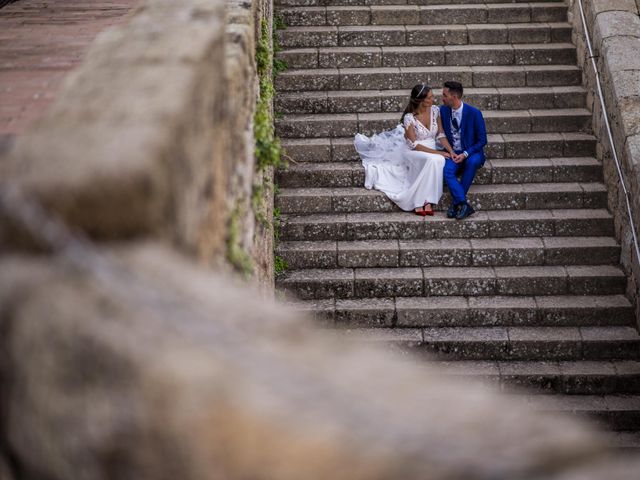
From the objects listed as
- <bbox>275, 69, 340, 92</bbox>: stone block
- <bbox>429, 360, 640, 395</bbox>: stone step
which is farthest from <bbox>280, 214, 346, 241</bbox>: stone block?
<bbox>275, 69, 340, 92</bbox>: stone block

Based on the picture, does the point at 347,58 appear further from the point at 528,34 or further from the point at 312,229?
the point at 312,229

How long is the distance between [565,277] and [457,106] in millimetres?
1855

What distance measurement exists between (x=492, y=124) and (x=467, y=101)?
1.17ft

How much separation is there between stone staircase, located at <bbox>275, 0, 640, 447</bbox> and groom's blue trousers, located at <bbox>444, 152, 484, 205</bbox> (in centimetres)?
18

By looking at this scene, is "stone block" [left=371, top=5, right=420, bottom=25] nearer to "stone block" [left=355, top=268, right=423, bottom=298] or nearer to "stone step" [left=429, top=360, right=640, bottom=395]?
"stone block" [left=355, top=268, right=423, bottom=298]

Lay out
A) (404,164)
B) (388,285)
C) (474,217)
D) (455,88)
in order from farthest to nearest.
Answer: (404,164) < (455,88) < (474,217) < (388,285)

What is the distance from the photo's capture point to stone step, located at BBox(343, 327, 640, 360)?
22.5ft

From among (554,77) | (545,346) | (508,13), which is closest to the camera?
(545,346)

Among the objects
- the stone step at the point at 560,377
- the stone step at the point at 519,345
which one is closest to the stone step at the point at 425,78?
the stone step at the point at 519,345

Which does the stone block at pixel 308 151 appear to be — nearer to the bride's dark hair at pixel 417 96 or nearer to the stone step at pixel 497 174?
the stone step at pixel 497 174

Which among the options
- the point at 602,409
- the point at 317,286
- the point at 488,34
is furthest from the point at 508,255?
the point at 488,34

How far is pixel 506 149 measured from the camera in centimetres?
801

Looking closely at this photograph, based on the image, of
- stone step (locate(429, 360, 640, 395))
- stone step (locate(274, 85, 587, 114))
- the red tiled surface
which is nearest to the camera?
the red tiled surface

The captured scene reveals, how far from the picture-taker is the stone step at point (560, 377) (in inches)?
→ 264
